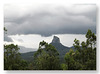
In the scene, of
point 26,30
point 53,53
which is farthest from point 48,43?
point 26,30

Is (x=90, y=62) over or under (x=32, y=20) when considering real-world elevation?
under

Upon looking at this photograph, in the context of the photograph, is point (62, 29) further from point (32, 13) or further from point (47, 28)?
point (32, 13)

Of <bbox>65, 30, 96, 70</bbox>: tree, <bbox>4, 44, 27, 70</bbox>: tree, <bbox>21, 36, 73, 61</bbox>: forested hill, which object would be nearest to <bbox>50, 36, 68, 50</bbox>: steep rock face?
<bbox>21, 36, 73, 61</bbox>: forested hill

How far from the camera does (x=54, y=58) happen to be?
532 cm

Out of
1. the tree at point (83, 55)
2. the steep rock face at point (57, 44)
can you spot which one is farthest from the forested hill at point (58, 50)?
the tree at point (83, 55)

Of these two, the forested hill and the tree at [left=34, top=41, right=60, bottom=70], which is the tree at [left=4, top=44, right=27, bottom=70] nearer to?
the forested hill

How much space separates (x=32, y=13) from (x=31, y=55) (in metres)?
1.11

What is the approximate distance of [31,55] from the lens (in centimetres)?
528

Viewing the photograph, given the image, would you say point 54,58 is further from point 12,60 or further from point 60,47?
point 12,60

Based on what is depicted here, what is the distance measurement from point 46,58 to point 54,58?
0.21 metres

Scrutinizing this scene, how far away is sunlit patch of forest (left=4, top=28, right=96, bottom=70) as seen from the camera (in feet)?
17.2

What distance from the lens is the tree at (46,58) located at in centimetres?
526

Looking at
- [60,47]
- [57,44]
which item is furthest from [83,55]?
[57,44]

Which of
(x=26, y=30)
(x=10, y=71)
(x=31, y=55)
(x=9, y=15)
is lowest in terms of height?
(x=10, y=71)
